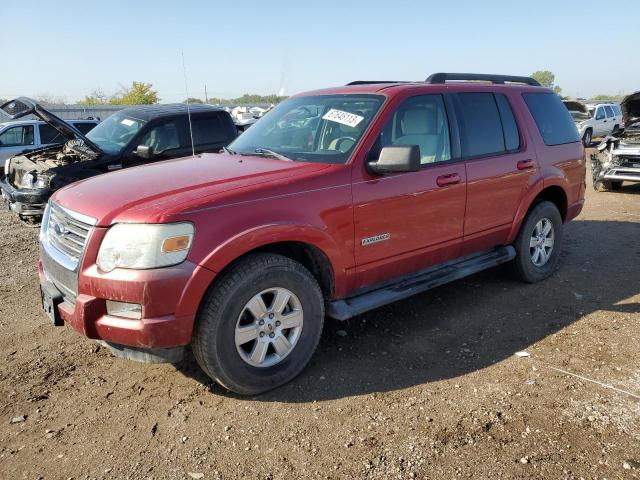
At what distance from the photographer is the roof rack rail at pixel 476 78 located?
4.41 m

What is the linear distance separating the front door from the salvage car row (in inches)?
0.5

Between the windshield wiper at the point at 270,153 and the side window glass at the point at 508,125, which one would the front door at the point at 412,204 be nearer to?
the windshield wiper at the point at 270,153

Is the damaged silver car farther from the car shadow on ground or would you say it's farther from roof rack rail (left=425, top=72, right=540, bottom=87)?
roof rack rail (left=425, top=72, right=540, bottom=87)

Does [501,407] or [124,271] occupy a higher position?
[124,271]

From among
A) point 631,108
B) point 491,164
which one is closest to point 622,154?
point 631,108

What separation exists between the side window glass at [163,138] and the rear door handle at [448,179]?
4.78 metres

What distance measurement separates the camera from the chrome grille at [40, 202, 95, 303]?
297cm

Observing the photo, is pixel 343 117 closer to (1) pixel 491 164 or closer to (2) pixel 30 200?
(1) pixel 491 164

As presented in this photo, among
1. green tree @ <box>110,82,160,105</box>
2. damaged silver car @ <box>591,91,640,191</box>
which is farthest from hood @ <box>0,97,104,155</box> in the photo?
green tree @ <box>110,82,160,105</box>

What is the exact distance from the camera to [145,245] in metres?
2.75

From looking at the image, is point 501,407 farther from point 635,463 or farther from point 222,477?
point 222,477

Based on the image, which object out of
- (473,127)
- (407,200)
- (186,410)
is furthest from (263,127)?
(186,410)

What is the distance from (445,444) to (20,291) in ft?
14.9

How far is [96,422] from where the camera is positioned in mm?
3010
